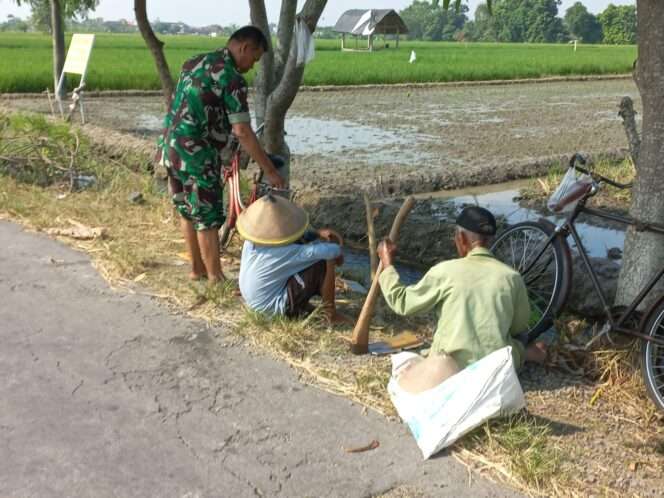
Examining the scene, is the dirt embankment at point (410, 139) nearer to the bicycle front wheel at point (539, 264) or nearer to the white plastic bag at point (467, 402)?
the bicycle front wheel at point (539, 264)

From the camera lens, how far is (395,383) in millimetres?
3334

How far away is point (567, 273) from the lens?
4.05m

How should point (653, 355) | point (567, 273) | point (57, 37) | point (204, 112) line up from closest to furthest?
point (653, 355), point (567, 273), point (204, 112), point (57, 37)

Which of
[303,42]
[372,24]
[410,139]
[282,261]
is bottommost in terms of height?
[410,139]

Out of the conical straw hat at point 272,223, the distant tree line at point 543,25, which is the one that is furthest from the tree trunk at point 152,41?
the distant tree line at point 543,25

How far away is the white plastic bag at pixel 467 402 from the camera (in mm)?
2975

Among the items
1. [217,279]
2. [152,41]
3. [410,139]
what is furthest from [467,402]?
[410,139]

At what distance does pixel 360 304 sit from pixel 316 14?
6.98 feet

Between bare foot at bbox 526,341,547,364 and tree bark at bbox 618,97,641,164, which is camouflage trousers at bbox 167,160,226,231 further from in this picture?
tree bark at bbox 618,97,641,164

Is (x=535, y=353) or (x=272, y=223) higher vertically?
(x=272, y=223)

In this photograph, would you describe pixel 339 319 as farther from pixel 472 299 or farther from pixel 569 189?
pixel 569 189

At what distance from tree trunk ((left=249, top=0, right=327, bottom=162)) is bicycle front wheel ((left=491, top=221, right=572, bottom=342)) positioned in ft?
6.44

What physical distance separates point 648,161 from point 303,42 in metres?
2.50

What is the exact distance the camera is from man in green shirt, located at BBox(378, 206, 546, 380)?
3.28m
